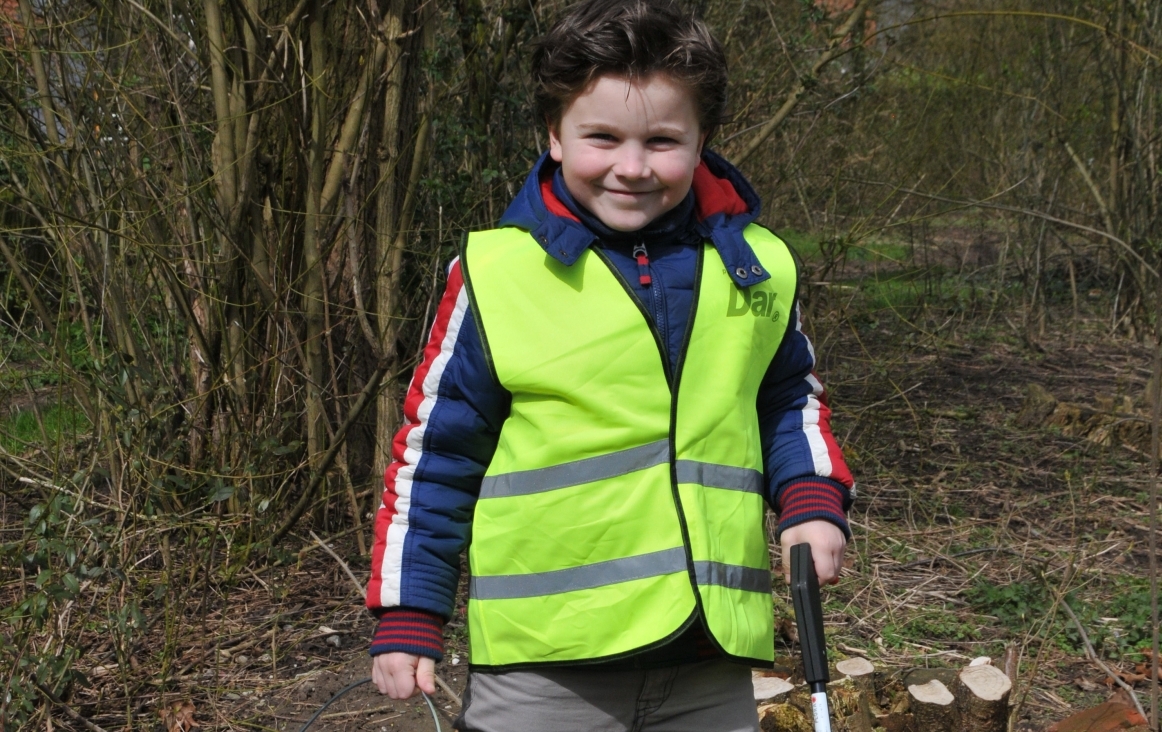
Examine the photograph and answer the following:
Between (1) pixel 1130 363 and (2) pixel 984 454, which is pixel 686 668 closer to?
(2) pixel 984 454

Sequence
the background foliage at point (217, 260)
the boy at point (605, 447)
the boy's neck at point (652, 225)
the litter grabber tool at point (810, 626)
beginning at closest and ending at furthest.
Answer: the litter grabber tool at point (810, 626), the boy at point (605, 447), the boy's neck at point (652, 225), the background foliage at point (217, 260)

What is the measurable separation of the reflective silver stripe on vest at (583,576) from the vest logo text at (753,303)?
0.40m

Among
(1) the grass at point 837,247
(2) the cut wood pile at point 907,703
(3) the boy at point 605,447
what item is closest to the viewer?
(3) the boy at point 605,447

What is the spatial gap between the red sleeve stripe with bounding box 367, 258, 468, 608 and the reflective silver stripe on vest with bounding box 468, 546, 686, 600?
0.48 feet

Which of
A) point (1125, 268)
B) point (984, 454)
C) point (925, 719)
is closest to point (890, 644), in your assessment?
point (925, 719)

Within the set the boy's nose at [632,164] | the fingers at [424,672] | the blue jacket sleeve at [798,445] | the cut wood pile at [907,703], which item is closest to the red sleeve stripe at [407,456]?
the fingers at [424,672]

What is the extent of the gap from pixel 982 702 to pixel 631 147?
1936mm

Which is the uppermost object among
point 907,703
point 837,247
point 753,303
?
point 753,303

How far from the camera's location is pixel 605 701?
1.87 metres

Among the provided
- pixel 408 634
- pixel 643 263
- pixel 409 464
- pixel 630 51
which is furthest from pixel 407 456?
pixel 630 51

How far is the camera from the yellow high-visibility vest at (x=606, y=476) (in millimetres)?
1800

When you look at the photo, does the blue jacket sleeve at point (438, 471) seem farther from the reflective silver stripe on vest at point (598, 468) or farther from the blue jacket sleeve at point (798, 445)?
the blue jacket sleeve at point (798, 445)

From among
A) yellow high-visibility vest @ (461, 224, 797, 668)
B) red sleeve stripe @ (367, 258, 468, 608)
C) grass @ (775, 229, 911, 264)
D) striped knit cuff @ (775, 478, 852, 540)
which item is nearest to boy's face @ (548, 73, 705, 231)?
yellow high-visibility vest @ (461, 224, 797, 668)

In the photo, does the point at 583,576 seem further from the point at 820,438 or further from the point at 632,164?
the point at 632,164
